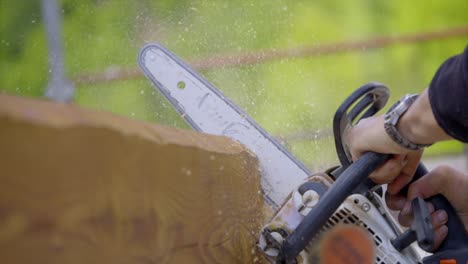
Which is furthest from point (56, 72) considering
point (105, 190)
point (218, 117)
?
point (105, 190)

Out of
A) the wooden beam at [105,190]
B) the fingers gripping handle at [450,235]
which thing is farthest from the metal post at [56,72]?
the fingers gripping handle at [450,235]

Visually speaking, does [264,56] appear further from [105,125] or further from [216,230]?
[105,125]

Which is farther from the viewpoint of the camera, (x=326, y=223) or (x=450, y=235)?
(x=450, y=235)

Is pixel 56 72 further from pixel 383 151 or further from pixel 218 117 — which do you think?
pixel 383 151

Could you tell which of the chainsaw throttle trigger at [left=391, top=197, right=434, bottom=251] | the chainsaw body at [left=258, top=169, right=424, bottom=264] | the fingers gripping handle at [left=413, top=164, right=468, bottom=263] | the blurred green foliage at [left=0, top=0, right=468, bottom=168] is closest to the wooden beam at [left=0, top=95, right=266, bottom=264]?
the chainsaw body at [left=258, top=169, right=424, bottom=264]

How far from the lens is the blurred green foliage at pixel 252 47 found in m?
2.80

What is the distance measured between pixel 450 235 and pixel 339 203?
447 mm

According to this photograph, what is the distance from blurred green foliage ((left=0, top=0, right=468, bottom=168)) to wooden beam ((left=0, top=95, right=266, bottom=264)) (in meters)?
0.76

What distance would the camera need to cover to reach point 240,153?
1.78m

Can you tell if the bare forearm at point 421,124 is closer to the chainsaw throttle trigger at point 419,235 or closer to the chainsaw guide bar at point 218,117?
the chainsaw throttle trigger at point 419,235

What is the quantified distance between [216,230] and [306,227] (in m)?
0.21

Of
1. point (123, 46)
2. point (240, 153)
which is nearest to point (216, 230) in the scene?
point (240, 153)

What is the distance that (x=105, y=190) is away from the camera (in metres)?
1.01

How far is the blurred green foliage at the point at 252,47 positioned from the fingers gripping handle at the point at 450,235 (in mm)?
633
